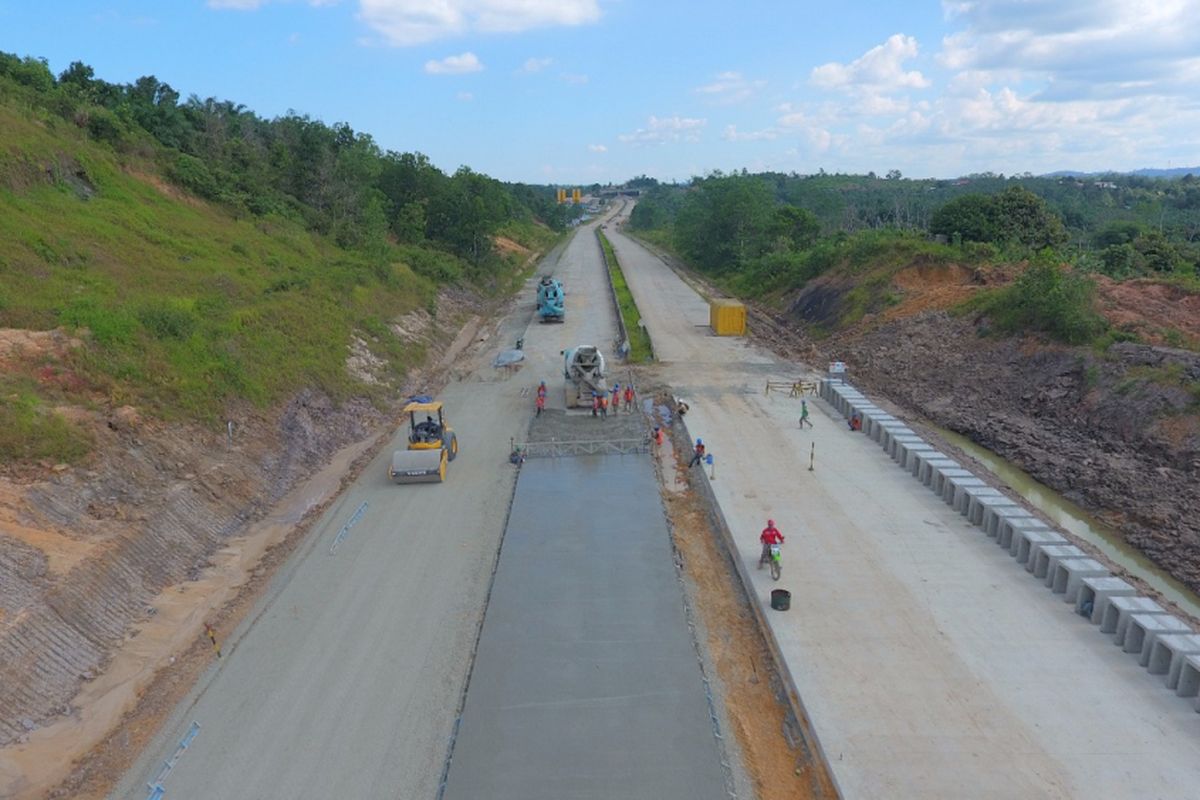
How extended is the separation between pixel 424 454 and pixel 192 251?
20300mm

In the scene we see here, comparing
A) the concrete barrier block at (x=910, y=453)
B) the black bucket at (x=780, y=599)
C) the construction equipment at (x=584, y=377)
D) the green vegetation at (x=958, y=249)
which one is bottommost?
the black bucket at (x=780, y=599)

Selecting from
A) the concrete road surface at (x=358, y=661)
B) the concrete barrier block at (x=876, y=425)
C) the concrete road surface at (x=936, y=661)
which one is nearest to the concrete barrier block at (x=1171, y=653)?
the concrete road surface at (x=936, y=661)

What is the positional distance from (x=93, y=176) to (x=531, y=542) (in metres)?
31.8

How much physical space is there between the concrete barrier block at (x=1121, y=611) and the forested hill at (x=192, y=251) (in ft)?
76.1

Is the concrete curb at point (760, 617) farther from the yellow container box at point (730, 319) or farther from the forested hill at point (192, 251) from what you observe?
the yellow container box at point (730, 319)

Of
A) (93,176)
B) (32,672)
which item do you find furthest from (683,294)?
(32,672)

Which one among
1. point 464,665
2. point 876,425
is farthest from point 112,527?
point 876,425

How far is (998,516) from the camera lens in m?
18.0

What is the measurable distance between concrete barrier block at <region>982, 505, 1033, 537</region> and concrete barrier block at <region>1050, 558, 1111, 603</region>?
193cm

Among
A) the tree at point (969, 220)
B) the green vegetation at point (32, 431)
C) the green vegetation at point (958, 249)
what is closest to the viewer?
the green vegetation at point (32, 431)

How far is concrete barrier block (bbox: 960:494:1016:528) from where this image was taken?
18.6 m

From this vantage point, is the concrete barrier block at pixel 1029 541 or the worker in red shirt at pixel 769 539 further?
the concrete barrier block at pixel 1029 541

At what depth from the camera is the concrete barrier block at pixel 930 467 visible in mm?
21219

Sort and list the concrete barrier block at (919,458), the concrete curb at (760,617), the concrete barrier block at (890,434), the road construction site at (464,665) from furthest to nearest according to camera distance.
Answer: the concrete barrier block at (890,434) → the concrete barrier block at (919,458) → the concrete curb at (760,617) → the road construction site at (464,665)
